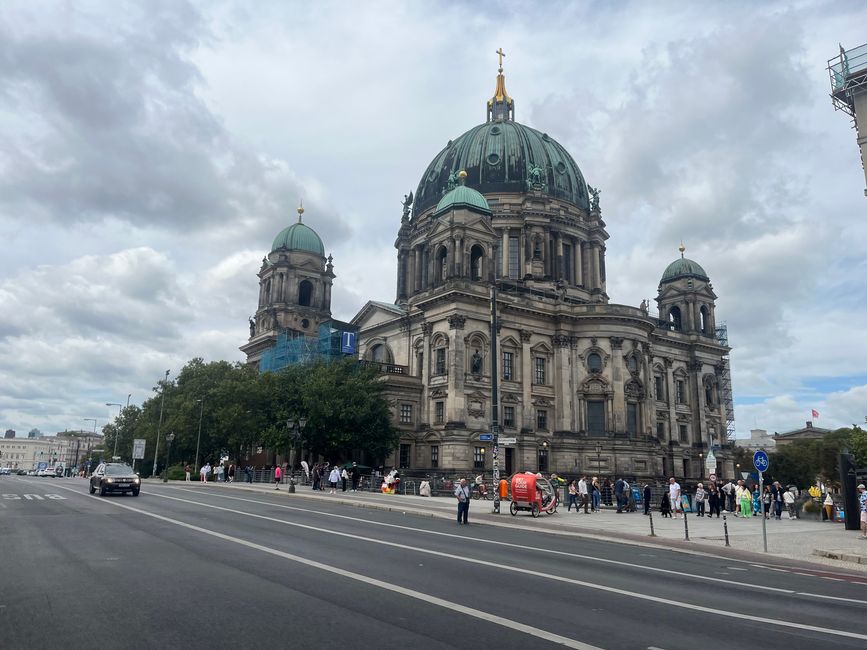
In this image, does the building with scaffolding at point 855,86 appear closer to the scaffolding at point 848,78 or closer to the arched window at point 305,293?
the scaffolding at point 848,78

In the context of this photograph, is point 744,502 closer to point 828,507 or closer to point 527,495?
point 828,507

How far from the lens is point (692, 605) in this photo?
971 centimetres

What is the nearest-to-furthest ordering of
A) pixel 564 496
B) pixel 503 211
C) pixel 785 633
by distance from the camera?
pixel 785 633, pixel 564 496, pixel 503 211

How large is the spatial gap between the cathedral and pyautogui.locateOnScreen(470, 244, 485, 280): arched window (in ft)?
0.43

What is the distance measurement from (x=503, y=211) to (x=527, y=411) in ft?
74.5

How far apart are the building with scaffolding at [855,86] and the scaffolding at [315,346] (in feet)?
140

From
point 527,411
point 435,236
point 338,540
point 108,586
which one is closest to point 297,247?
point 435,236

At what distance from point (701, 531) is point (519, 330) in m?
33.9

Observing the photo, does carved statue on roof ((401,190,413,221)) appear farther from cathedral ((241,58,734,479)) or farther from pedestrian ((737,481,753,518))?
pedestrian ((737,481,753,518))

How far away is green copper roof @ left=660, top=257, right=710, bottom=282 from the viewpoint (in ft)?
252

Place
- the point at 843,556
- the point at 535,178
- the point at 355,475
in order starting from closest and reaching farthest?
the point at 843,556, the point at 355,475, the point at 535,178

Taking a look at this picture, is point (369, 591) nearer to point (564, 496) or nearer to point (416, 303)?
point (564, 496)

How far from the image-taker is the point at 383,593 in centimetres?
945

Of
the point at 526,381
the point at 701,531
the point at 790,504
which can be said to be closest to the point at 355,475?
the point at 526,381
